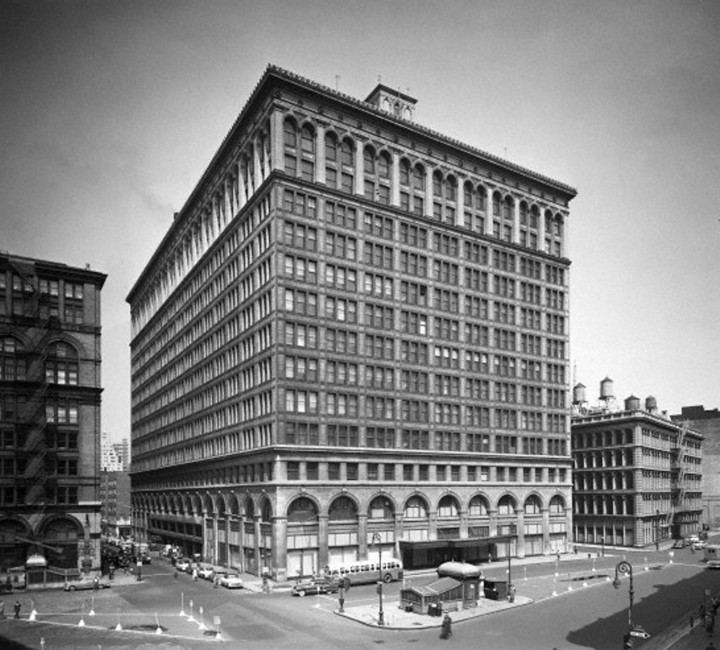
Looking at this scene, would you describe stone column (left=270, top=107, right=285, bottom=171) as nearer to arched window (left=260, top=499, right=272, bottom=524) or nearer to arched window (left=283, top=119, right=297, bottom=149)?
arched window (left=283, top=119, right=297, bottom=149)

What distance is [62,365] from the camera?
85.8 metres

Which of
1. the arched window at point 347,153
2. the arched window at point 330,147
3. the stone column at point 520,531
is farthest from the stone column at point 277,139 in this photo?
the stone column at point 520,531

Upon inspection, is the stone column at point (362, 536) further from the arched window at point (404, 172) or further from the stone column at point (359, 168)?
the arched window at point (404, 172)

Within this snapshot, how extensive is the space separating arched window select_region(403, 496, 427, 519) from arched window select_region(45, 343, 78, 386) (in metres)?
40.7

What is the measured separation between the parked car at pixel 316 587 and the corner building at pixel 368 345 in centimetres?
936

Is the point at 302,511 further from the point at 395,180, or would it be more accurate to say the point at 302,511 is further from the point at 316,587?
the point at 395,180

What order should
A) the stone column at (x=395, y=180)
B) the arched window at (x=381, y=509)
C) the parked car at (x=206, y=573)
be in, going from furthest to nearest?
the stone column at (x=395, y=180) → the arched window at (x=381, y=509) → the parked car at (x=206, y=573)

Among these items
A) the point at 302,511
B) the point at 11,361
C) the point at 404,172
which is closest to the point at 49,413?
A: the point at 11,361

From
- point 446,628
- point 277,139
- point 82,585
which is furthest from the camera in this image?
point 277,139

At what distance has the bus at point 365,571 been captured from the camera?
71.9 meters

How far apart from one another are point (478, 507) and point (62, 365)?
5301 centimetres

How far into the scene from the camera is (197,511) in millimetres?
106875

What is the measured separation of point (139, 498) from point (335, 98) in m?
96.3

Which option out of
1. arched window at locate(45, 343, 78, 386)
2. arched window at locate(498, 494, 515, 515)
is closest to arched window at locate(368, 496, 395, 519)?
arched window at locate(498, 494, 515, 515)
